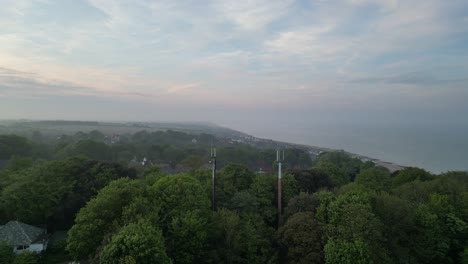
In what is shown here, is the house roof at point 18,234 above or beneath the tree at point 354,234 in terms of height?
beneath

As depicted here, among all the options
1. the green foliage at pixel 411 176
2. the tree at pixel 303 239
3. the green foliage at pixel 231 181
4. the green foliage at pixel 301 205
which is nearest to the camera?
the tree at pixel 303 239

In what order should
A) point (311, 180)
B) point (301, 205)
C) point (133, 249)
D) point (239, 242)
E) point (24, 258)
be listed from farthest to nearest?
point (311, 180)
point (301, 205)
point (239, 242)
point (24, 258)
point (133, 249)

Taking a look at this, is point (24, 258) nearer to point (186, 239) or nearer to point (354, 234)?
point (186, 239)

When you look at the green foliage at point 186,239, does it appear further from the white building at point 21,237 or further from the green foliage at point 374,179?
the green foliage at point 374,179

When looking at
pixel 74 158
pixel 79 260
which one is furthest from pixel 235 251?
pixel 74 158

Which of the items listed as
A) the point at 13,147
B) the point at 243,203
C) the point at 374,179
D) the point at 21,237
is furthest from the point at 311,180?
the point at 13,147

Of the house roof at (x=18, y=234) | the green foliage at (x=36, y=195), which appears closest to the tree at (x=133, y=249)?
the house roof at (x=18, y=234)

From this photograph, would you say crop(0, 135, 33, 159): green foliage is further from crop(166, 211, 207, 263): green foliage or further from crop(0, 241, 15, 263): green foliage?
crop(166, 211, 207, 263): green foliage
